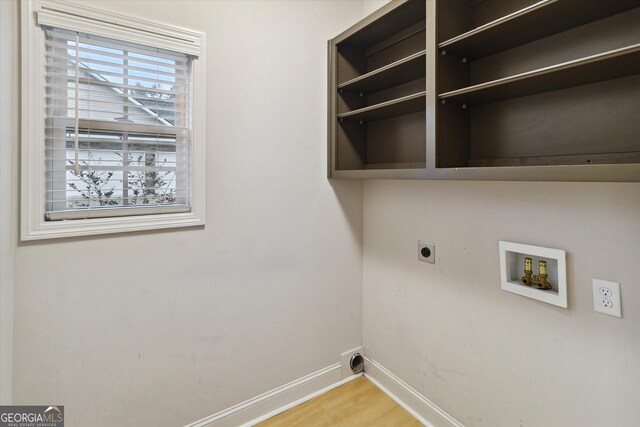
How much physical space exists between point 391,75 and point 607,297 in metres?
1.37

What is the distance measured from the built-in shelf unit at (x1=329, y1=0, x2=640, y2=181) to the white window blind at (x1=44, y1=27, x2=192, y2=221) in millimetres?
926

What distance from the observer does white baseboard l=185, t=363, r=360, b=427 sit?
170 cm

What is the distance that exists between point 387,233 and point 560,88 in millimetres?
1151

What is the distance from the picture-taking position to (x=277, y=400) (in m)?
1.88

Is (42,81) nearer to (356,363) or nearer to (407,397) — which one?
(356,363)

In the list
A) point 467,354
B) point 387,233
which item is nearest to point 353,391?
point 467,354

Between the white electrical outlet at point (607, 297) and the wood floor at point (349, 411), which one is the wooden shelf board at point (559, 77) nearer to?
the white electrical outlet at point (607, 297)

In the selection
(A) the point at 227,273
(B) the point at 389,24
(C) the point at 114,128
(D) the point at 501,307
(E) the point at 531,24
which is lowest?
(D) the point at 501,307

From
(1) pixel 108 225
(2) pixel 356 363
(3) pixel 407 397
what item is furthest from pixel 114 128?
(3) pixel 407 397

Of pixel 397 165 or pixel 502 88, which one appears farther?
pixel 397 165

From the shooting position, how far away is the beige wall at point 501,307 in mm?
1113

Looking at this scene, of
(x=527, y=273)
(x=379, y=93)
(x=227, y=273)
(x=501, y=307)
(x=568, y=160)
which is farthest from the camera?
(x=379, y=93)

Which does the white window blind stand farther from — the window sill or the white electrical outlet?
the white electrical outlet

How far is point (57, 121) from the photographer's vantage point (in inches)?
49.8
